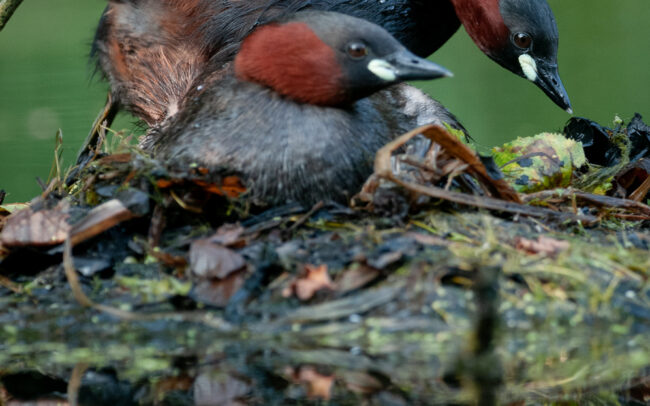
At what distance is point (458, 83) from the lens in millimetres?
8820

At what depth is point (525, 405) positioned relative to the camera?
2.64 meters

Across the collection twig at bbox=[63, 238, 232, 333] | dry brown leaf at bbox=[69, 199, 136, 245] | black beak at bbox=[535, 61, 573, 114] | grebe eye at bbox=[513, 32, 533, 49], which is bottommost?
twig at bbox=[63, 238, 232, 333]

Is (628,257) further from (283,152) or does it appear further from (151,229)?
(151,229)

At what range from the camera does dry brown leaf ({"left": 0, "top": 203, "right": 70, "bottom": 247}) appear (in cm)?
353

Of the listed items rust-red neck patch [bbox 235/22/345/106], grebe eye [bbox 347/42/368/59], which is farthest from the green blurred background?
grebe eye [bbox 347/42/368/59]

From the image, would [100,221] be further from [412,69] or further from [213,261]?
[412,69]

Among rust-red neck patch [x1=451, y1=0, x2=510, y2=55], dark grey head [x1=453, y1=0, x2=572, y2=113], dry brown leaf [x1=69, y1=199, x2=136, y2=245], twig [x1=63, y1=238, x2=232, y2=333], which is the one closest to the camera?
twig [x1=63, y1=238, x2=232, y2=333]

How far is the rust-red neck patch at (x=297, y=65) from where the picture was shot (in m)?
3.71

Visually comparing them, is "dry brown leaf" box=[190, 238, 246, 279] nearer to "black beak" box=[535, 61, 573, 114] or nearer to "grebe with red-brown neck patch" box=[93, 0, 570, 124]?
"grebe with red-brown neck patch" box=[93, 0, 570, 124]

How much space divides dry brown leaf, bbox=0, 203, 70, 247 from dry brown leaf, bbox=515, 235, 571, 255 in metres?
1.61

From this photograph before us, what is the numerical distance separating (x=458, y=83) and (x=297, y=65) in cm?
528

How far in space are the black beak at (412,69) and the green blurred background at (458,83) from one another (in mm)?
2024

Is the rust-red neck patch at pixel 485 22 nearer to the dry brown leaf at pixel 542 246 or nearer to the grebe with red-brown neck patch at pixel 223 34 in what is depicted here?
the grebe with red-brown neck patch at pixel 223 34

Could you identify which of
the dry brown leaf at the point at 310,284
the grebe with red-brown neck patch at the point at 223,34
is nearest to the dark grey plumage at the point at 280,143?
the dry brown leaf at the point at 310,284
